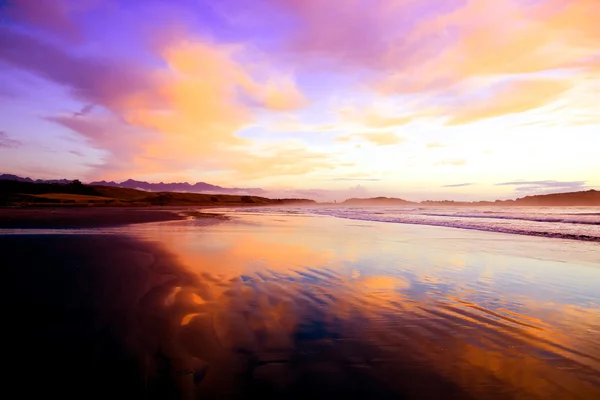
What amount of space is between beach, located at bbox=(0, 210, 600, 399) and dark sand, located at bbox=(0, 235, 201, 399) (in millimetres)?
26

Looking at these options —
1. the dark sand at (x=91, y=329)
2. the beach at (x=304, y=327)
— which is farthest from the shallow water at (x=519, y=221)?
the dark sand at (x=91, y=329)

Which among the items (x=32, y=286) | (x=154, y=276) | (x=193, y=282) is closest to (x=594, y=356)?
(x=193, y=282)

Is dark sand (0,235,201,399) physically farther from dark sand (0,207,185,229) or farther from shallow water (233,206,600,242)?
shallow water (233,206,600,242)

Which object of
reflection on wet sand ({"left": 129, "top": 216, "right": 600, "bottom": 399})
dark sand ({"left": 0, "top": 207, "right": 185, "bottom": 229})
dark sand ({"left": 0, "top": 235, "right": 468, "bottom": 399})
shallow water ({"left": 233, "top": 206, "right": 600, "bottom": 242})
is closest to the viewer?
dark sand ({"left": 0, "top": 235, "right": 468, "bottom": 399})

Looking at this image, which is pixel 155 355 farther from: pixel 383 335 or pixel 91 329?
pixel 383 335

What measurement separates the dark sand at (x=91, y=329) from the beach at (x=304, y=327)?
3 cm

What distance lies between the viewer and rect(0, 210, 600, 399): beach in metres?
3.78

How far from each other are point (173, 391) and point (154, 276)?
233 inches

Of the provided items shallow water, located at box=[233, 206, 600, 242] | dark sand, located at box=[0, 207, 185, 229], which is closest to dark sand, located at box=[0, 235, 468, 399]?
dark sand, located at box=[0, 207, 185, 229]

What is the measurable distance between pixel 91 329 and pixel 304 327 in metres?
3.36

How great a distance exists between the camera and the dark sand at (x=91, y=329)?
3682 mm

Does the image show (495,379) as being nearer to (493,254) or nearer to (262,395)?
(262,395)

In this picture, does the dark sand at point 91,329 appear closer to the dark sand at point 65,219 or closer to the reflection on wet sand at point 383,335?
the reflection on wet sand at point 383,335

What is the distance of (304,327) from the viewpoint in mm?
5527
